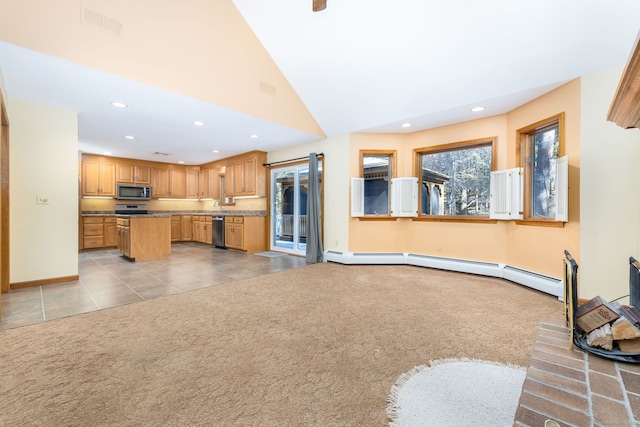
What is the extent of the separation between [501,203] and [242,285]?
12.9 feet

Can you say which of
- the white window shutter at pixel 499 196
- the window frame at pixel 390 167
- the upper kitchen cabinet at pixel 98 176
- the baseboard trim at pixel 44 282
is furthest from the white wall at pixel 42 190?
the white window shutter at pixel 499 196

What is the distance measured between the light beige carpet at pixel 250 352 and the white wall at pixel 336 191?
2.02 metres

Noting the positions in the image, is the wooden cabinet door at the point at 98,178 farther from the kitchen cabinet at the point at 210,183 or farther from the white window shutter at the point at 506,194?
the white window shutter at the point at 506,194

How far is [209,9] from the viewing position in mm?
3553

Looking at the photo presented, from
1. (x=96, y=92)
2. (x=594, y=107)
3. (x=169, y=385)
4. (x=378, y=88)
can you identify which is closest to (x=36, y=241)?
(x=96, y=92)

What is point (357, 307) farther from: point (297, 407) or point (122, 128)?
point (122, 128)

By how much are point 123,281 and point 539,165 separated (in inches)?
→ 242

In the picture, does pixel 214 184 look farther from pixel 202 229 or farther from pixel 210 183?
pixel 202 229

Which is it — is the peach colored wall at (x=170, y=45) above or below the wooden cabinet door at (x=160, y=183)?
above

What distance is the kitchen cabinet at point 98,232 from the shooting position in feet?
21.8

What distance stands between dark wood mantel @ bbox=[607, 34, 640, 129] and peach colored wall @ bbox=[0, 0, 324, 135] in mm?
3862

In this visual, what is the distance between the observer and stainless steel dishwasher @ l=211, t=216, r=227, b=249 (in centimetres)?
725

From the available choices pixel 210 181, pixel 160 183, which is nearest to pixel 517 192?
pixel 210 181

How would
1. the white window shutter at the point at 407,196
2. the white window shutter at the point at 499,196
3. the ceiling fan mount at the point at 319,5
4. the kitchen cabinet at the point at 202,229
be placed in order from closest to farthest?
the ceiling fan mount at the point at 319,5 → the white window shutter at the point at 499,196 → the white window shutter at the point at 407,196 → the kitchen cabinet at the point at 202,229
